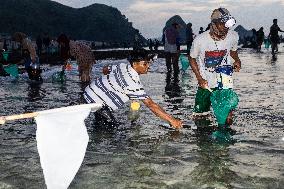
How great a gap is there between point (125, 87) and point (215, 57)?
1658 millimetres

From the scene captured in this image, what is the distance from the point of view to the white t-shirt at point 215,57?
6.30 meters

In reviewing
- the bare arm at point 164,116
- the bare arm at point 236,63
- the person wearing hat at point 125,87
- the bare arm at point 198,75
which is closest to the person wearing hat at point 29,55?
the person wearing hat at point 125,87

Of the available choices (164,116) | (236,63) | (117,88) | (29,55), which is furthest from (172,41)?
(164,116)

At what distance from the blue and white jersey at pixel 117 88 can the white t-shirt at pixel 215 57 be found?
1340 mm

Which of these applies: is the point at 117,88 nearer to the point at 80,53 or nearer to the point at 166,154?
the point at 166,154

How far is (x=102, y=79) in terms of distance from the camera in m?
6.03

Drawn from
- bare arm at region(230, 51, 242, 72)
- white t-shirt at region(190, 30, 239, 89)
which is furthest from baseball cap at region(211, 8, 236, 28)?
bare arm at region(230, 51, 242, 72)

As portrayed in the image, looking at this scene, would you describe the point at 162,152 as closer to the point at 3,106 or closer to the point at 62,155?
the point at 62,155

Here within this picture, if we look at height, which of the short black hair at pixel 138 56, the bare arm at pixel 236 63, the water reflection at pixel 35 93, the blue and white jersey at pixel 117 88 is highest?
the short black hair at pixel 138 56

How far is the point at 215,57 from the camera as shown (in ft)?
21.3

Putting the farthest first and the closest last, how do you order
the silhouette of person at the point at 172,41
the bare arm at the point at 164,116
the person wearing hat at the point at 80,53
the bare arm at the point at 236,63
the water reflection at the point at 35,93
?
the silhouette of person at the point at 172,41
the water reflection at the point at 35,93
the person wearing hat at the point at 80,53
the bare arm at the point at 236,63
the bare arm at the point at 164,116

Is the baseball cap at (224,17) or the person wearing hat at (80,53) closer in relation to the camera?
the baseball cap at (224,17)

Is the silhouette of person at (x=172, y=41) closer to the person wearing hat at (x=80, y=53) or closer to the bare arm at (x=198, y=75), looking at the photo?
the person wearing hat at (x=80, y=53)

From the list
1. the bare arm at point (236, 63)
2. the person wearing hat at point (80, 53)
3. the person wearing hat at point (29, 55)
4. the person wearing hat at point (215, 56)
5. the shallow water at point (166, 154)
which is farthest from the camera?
the person wearing hat at point (29, 55)
